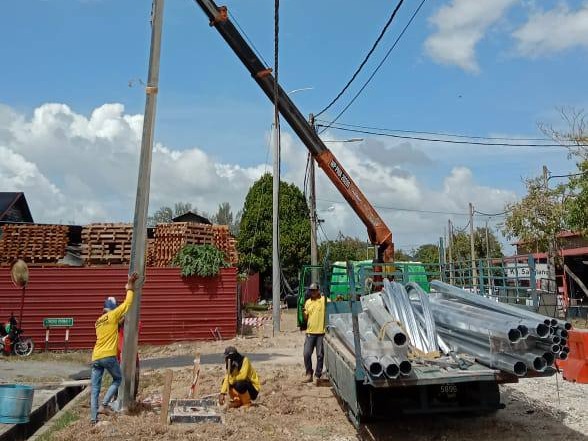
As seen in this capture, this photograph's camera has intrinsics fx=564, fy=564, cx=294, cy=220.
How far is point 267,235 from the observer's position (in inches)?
1551

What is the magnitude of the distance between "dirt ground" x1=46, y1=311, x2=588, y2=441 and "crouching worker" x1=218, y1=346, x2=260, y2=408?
208 mm

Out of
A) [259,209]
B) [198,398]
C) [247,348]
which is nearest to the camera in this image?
[198,398]

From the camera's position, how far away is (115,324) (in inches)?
311

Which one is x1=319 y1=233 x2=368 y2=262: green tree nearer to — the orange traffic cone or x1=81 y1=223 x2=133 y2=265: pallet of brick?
x1=81 y1=223 x2=133 y2=265: pallet of brick

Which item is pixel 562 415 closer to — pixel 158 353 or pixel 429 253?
pixel 158 353

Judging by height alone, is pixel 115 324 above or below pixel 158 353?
above

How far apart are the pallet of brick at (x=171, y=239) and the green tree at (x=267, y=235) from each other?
19.6 metres

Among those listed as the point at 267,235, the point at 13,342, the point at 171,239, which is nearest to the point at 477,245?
the point at 267,235

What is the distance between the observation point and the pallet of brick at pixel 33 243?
1820 cm

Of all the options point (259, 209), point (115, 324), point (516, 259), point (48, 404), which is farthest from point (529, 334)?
point (259, 209)

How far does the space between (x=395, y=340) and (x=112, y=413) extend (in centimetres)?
431

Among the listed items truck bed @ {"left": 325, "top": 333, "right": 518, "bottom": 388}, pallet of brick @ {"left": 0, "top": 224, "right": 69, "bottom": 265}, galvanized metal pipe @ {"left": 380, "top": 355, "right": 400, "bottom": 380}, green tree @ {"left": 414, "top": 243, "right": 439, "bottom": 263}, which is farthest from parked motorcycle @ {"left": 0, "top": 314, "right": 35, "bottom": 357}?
green tree @ {"left": 414, "top": 243, "right": 439, "bottom": 263}

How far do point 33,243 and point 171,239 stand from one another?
4.49 metres

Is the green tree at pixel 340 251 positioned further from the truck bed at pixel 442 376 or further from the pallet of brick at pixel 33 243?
the truck bed at pixel 442 376
